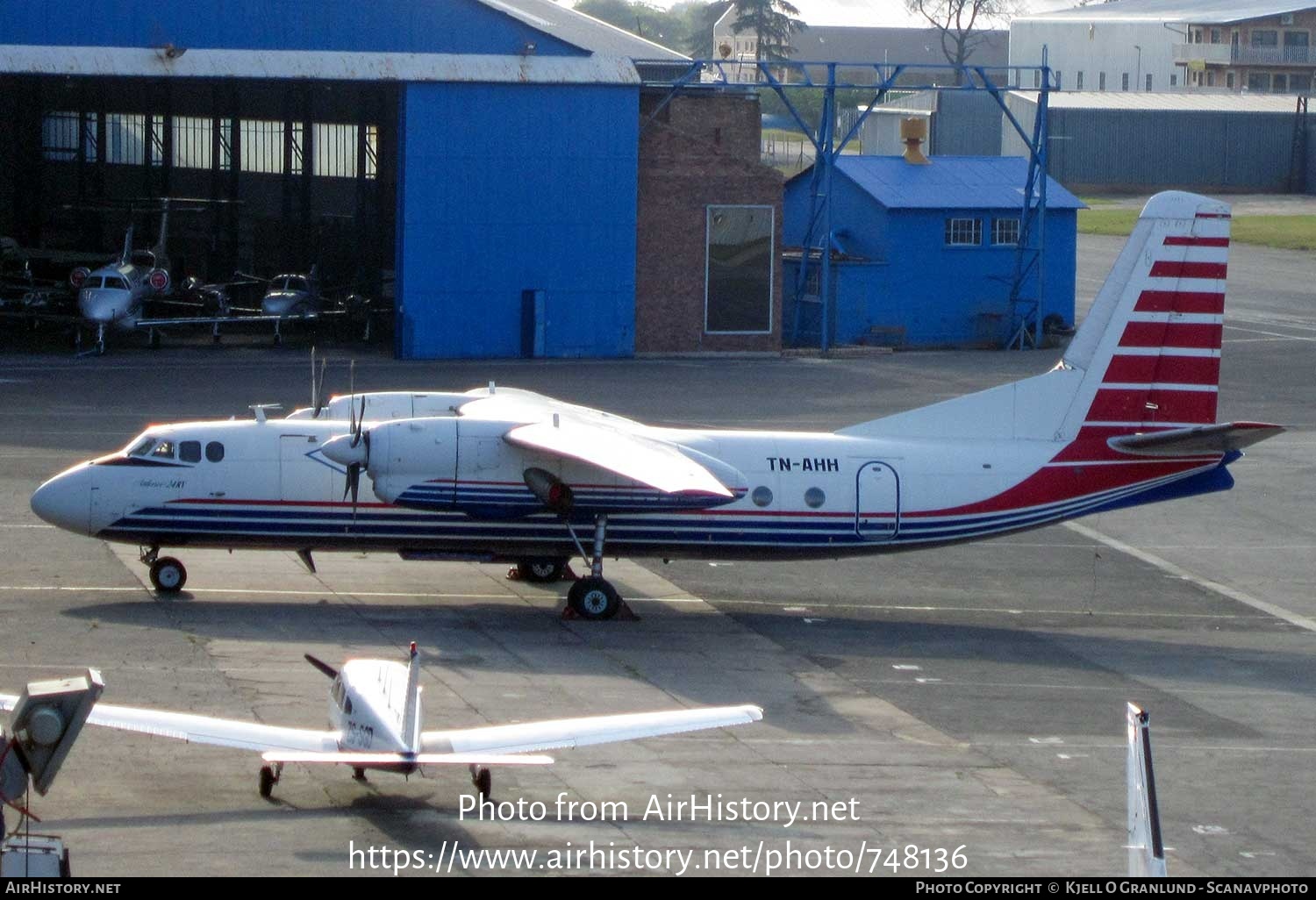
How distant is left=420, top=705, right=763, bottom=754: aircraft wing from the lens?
51.9ft

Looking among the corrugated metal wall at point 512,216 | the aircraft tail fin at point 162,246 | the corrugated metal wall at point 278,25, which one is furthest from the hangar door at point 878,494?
the aircraft tail fin at point 162,246

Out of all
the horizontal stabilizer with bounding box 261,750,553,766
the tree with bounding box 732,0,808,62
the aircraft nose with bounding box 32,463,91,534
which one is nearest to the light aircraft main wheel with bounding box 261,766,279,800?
the horizontal stabilizer with bounding box 261,750,553,766

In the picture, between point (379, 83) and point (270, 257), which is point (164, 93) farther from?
point (379, 83)

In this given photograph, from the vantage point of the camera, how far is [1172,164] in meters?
113

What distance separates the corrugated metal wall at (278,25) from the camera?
4953cm

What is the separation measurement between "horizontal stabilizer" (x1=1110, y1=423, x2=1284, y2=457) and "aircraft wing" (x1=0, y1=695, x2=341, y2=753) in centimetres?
1476

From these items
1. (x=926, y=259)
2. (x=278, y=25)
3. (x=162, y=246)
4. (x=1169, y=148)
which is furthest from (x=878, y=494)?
(x=1169, y=148)

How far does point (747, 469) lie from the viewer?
85.3 feet

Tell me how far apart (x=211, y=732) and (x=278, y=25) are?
39.7 metres

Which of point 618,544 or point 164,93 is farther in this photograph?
point 164,93

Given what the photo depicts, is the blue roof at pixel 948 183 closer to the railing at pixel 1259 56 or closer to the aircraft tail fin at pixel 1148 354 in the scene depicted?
the aircraft tail fin at pixel 1148 354

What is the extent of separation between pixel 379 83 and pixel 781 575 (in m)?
29.4
